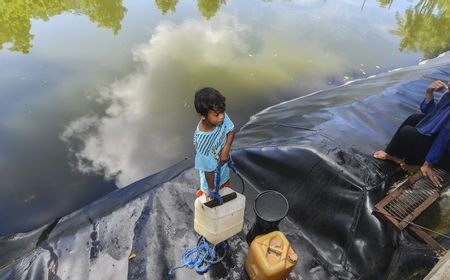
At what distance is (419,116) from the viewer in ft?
12.1

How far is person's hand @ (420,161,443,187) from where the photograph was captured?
127 inches

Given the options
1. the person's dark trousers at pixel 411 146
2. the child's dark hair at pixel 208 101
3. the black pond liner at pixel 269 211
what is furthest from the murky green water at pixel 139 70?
the person's dark trousers at pixel 411 146

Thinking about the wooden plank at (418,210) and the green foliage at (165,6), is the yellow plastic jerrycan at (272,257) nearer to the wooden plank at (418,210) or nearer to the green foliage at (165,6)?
the wooden plank at (418,210)

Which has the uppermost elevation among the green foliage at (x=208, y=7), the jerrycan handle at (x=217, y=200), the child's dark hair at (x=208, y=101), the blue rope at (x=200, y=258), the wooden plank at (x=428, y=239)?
the child's dark hair at (x=208, y=101)

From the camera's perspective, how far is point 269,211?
107 inches

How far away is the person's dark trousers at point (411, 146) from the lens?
3449 mm

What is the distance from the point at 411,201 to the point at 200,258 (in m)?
2.44

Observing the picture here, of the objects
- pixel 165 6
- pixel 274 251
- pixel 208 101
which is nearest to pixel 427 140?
pixel 274 251

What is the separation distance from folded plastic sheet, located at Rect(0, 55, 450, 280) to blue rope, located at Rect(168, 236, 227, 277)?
0.22 ft

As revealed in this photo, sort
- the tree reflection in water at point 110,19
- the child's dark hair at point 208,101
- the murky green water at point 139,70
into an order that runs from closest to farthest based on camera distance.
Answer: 1. the child's dark hair at point 208,101
2. the murky green water at point 139,70
3. the tree reflection in water at point 110,19

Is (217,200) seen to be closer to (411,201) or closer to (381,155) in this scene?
(411,201)

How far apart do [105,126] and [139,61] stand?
141 inches

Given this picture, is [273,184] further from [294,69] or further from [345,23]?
[345,23]

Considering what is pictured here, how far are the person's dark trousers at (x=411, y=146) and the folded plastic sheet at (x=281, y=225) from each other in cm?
20
